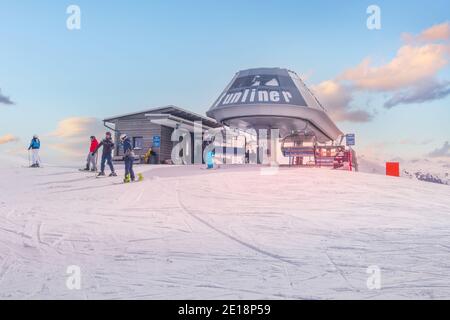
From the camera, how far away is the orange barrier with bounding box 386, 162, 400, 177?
2119cm

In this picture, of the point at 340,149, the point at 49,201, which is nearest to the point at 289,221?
the point at 49,201

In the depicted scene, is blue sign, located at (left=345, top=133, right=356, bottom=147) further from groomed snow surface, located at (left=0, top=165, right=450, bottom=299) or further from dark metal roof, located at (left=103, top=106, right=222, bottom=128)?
groomed snow surface, located at (left=0, top=165, right=450, bottom=299)

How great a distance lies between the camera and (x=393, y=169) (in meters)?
21.4

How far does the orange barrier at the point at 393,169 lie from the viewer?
69.5ft

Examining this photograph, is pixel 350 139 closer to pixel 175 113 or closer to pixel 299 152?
pixel 299 152

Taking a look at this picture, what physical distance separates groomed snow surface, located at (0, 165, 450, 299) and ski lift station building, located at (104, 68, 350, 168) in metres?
15.6

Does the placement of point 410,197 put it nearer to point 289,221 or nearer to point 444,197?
point 444,197

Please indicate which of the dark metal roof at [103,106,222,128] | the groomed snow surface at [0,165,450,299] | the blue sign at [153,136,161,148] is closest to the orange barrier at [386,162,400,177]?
the groomed snow surface at [0,165,450,299]

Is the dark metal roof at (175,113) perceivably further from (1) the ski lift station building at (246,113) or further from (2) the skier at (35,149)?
(2) the skier at (35,149)

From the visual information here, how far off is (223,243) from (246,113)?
71.6ft

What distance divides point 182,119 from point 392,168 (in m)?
16.3

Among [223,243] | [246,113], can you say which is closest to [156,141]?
[246,113]

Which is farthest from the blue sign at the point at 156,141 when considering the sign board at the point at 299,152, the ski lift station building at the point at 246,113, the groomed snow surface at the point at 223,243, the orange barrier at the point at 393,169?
the orange barrier at the point at 393,169

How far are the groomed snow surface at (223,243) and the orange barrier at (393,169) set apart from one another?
29.9 feet
